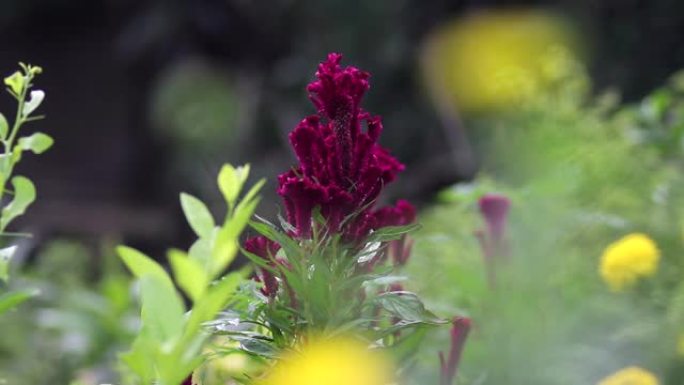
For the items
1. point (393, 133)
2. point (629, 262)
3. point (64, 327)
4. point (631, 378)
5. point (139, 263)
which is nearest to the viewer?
point (139, 263)

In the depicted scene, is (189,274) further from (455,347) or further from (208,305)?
(455,347)

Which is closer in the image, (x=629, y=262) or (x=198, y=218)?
(x=198, y=218)

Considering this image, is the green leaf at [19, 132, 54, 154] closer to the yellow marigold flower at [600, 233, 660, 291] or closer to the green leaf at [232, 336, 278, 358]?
the green leaf at [232, 336, 278, 358]

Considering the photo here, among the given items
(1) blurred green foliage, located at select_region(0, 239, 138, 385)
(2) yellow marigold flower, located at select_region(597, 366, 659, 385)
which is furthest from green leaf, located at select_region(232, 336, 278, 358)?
(1) blurred green foliage, located at select_region(0, 239, 138, 385)

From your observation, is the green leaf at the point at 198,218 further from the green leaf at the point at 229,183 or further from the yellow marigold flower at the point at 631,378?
the yellow marigold flower at the point at 631,378

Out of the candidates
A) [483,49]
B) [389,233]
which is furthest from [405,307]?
[483,49]

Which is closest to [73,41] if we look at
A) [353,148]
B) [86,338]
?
[86,338]
